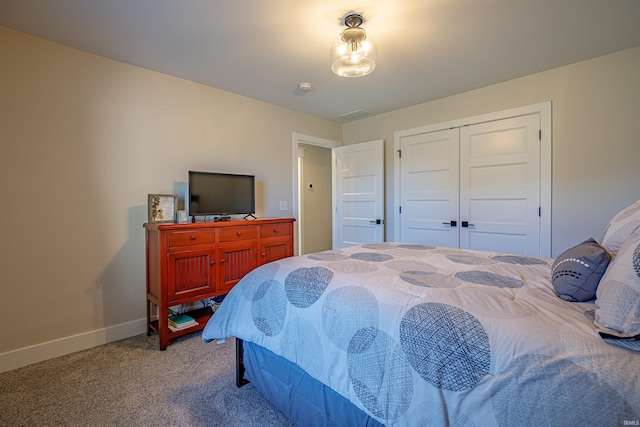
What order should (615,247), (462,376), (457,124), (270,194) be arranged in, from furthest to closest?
(270,194) → (457,124) → (615,247) → (462,376)

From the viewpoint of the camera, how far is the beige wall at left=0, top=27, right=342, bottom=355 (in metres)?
2.04

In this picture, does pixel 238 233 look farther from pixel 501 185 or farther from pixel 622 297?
pixel 501 185

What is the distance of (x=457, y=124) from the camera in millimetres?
3301

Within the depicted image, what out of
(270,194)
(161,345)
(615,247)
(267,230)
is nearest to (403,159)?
(270,194)

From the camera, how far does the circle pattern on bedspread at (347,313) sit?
3.60ft

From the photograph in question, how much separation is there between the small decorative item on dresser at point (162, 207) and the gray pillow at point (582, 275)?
270cm

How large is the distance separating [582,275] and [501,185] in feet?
7.44

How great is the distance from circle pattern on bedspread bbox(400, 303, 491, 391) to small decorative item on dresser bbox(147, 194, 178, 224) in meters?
2.29

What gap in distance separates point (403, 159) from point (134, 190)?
3045 mm

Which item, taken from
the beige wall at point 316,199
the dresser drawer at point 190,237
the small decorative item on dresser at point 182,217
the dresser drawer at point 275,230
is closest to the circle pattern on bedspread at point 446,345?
the dresser drawer at point 190,237

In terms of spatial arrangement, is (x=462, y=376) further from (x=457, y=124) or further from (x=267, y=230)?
(x=457, y=124)

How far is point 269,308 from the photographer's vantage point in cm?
147

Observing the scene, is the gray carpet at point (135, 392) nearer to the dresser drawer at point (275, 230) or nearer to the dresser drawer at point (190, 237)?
the dresser drawer at point (190, 237)

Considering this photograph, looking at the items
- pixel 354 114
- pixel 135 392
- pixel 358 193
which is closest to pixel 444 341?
pixel 135 392
